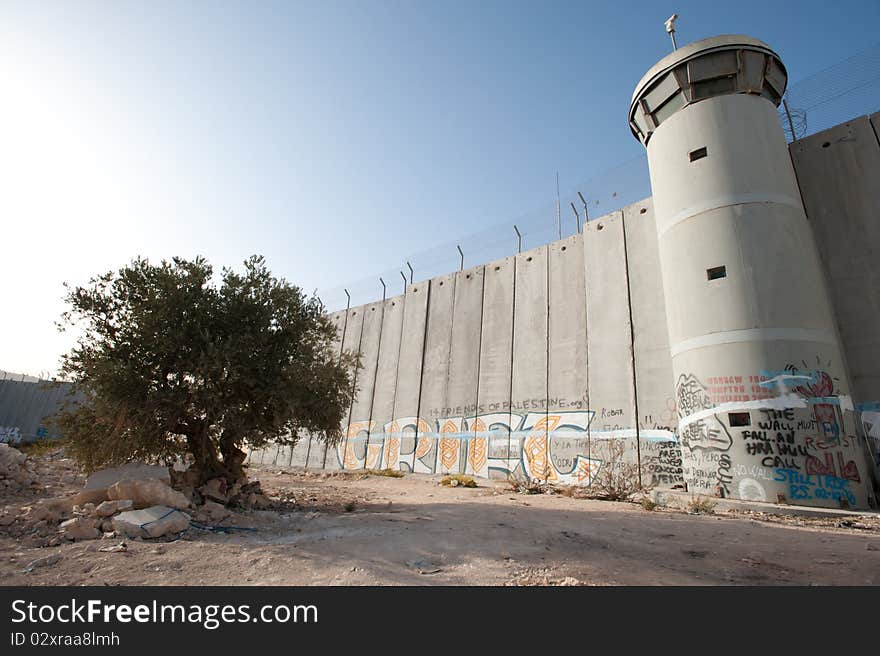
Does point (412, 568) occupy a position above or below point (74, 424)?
below

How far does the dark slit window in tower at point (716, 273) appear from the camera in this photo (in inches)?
501

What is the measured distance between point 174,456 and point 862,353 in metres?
18.3

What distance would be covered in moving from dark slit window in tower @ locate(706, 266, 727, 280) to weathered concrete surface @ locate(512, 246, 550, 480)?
7.34 metres

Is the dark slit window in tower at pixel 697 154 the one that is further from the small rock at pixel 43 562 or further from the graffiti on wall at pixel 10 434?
the graffiti on wall at pixel 10 434

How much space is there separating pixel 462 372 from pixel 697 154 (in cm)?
1331

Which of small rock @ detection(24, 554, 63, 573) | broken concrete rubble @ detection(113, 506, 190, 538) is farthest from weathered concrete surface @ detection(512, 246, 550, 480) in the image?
small rock @ detection(24, 554, 63, 573)

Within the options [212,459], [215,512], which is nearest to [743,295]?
[215,512]

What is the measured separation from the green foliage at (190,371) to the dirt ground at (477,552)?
2246 mm

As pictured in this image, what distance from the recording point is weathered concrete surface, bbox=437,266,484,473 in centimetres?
2130

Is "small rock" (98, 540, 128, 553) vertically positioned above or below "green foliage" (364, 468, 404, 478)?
below

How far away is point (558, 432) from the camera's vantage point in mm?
17406

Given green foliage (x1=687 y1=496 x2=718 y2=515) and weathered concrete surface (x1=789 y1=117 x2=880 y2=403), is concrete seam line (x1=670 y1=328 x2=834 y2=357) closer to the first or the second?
weathered concrete surface (x1=789 y1=117 x2=880 y2=403)
